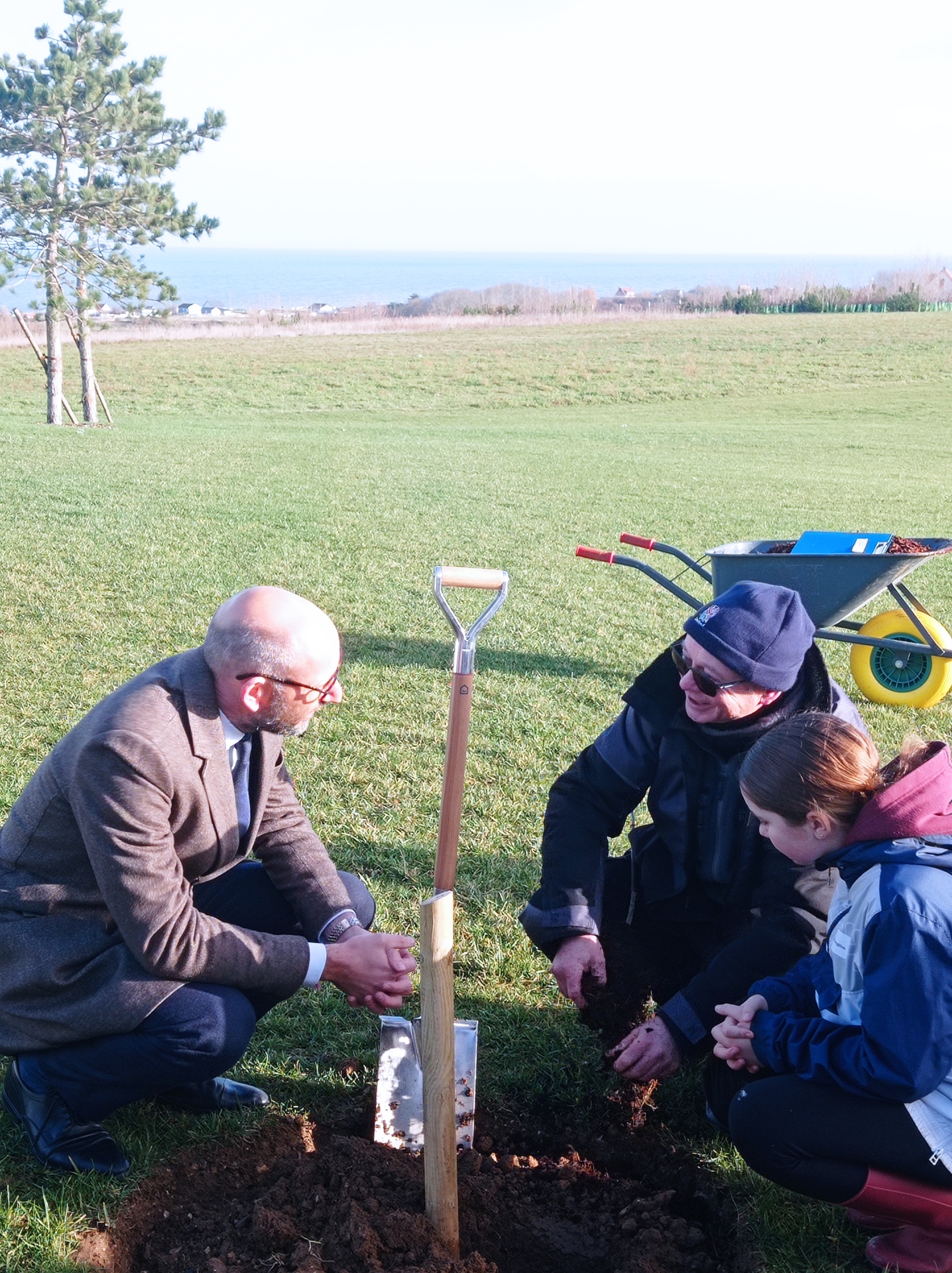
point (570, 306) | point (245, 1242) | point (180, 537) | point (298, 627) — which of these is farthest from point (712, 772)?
point (570, 306)

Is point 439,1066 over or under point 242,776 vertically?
under

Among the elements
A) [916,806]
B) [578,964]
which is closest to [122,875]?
[578,964]

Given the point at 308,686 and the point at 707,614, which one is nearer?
the point at 308,686

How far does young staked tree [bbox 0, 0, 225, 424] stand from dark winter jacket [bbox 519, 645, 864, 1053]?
74.6 ft

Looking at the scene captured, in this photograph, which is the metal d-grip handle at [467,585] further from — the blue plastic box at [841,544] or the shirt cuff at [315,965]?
the blue plastic box at [841,544]

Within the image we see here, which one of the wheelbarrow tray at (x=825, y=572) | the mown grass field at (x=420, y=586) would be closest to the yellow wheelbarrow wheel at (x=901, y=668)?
the mown grass field at (x=420, y=586)

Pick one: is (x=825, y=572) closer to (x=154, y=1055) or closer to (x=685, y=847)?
(x=685, y=847)

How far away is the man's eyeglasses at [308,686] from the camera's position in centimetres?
271

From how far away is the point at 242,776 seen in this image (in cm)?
301

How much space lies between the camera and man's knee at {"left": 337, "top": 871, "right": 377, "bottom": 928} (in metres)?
3.47

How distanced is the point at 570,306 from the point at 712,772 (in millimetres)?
63292

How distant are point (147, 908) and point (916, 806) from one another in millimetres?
1688

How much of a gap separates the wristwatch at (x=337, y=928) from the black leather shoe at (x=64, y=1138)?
717 mm

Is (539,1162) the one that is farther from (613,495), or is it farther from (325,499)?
(613,495)
